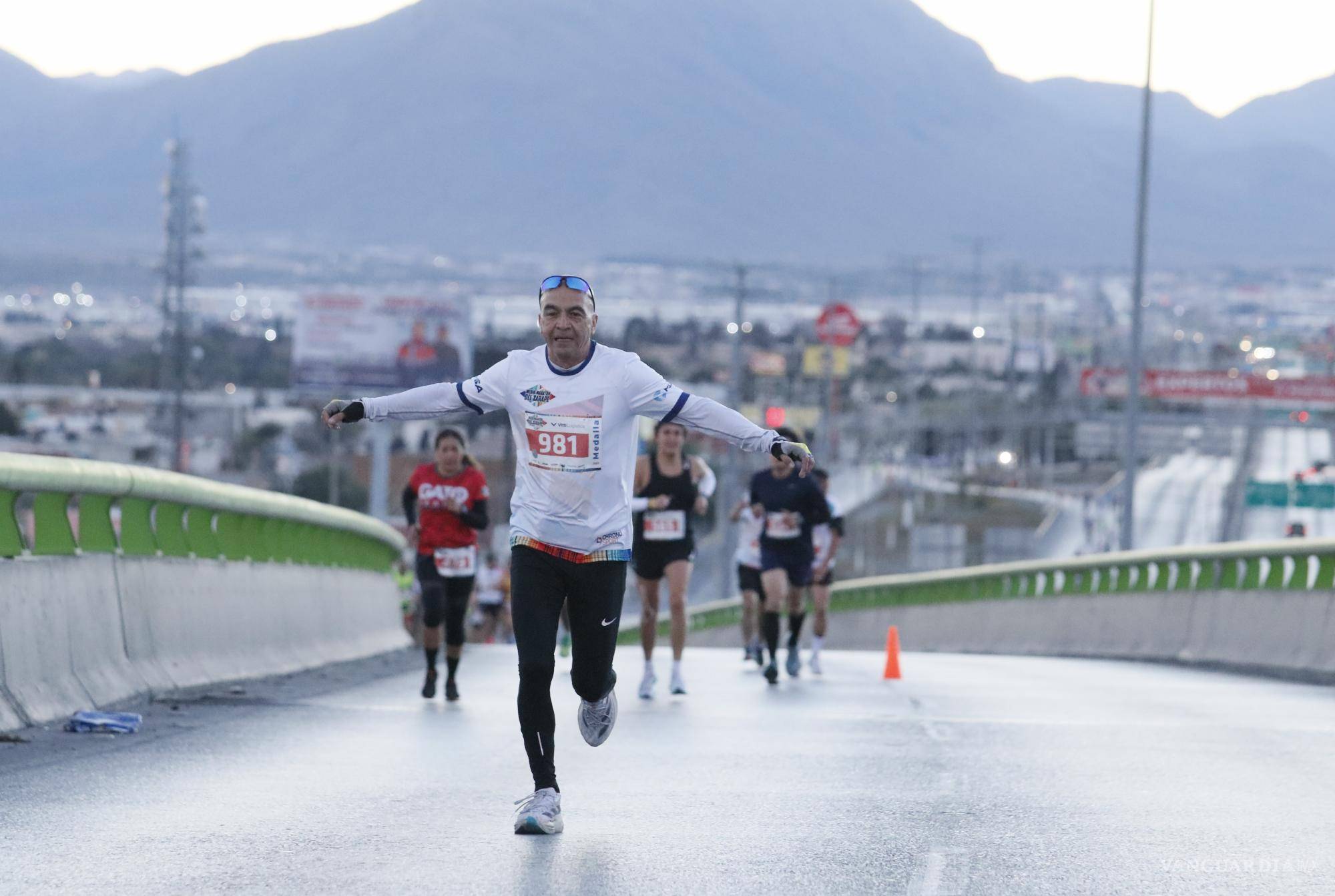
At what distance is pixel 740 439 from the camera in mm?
7855

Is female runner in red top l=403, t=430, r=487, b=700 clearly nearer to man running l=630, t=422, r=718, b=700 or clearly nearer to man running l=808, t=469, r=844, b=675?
man running l=630, t=422, r=718, b=700

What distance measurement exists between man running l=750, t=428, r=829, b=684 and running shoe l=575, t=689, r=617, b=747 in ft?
26.6

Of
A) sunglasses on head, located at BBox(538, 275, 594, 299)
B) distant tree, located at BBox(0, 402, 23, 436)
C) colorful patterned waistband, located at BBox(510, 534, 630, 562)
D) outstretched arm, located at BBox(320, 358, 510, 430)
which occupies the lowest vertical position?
distant tree, located at BBox(0, 402, 23, 436)

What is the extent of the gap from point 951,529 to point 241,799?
73.5 m

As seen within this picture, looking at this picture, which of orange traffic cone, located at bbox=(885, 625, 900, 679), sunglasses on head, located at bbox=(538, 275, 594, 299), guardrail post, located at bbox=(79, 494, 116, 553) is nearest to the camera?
sunglasses on head, located at bbox=(538, 275, 594, 299)

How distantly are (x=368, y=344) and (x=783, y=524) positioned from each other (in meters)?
81.3

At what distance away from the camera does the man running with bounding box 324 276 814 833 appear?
7.78 metres

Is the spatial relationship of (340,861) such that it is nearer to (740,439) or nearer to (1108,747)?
(740,439)

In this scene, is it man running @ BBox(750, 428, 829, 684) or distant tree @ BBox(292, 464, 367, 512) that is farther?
distant tree @ BBox(292, 464, 367, 512)

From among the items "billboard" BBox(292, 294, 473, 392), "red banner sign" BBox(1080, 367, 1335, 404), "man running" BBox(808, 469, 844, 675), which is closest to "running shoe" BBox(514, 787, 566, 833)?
"man running" BBox(808, 469, 844, 675)

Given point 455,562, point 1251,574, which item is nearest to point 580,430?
point 455,562

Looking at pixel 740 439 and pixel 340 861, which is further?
pixel 740 439

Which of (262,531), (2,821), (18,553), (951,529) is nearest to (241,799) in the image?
(2,821)

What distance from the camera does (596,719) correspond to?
322 inches
